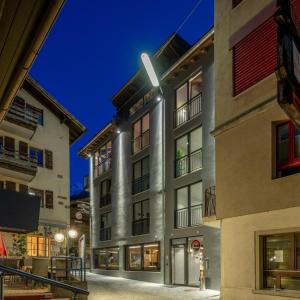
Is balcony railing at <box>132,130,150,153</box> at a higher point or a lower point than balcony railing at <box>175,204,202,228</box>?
higher

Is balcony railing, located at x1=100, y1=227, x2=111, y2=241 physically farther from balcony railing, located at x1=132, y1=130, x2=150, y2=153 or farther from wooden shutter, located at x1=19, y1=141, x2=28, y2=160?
wooden shutter, located at x1=19, y1=141, x2=28, y2=160

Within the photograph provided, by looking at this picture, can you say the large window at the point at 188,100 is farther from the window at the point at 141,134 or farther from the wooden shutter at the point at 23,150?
the wooden shutter at the point at 23,150

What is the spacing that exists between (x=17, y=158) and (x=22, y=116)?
9.88ft

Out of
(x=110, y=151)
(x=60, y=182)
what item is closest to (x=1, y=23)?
(x=60, y=182)

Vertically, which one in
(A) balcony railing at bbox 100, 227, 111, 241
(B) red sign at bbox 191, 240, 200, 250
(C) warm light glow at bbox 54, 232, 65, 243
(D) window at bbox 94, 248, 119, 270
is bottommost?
(D) window at bbox 94, 248, 119, 270

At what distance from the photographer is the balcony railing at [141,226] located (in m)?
31.1

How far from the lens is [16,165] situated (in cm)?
2864

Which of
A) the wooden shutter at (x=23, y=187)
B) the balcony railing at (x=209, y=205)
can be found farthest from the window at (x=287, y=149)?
the wooden shutter at (x=23, y=187)

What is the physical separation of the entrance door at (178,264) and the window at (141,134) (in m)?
8.02

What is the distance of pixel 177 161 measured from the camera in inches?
1092

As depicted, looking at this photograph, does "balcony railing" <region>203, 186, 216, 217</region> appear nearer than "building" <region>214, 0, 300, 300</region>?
No

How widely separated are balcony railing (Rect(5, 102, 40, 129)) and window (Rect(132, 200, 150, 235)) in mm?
8629

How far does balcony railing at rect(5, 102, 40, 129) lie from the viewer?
29.6 meters

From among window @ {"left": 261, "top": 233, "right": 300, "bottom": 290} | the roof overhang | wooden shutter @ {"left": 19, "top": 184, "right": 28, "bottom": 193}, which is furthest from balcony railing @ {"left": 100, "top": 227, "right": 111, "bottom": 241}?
the roof overhang
